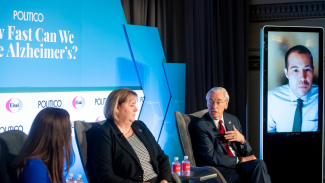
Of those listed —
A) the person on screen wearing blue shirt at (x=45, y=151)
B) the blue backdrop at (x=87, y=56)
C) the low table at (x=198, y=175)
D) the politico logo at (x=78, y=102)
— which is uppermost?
the blue backdrop at (x=87, y=56)

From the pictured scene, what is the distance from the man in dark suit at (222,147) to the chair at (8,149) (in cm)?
150

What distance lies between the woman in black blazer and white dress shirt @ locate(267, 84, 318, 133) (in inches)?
60.8

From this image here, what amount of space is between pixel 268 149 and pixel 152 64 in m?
1.59

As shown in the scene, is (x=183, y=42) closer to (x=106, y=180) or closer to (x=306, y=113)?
(x=306, y=113)

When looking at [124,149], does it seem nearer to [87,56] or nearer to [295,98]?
[87,56]

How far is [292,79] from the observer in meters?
3.52

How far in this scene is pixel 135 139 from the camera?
251cm

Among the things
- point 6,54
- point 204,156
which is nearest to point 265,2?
point 204,156

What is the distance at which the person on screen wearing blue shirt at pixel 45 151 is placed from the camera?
1.64m

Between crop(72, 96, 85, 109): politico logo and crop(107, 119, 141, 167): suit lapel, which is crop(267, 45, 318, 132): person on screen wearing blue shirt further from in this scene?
crop(72, 96, 85, 109): politico logo

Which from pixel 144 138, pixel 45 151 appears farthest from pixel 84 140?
pixel 45 151

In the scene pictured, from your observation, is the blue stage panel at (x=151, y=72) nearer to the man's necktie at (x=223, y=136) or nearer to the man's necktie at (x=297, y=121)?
the man's necktie at (x=223, y=136)

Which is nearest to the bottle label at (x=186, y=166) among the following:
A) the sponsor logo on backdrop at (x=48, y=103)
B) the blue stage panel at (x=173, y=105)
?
the blue stage panel at (x=173, y=105)

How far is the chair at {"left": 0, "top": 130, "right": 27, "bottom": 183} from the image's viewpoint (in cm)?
179
